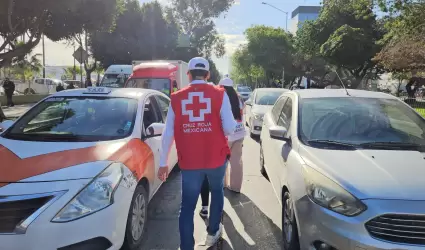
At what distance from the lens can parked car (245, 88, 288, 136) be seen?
10.6 m

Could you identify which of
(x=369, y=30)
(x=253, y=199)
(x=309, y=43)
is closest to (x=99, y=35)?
(x=309, y=43)

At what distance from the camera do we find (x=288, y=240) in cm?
363

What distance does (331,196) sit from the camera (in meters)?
2.86

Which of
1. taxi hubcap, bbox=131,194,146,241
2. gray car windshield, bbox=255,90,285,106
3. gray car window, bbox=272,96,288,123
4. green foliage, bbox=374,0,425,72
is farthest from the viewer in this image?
green foliage, bbox=374,0,425,72

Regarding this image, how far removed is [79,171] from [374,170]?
7.96 ft

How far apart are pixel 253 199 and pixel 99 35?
32249 mm

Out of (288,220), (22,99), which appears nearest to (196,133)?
(288,220)

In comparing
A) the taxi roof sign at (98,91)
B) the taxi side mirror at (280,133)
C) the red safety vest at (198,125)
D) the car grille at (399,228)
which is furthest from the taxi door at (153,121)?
the car grille at (399,228)

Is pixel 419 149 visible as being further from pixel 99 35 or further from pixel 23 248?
pixel 99 35

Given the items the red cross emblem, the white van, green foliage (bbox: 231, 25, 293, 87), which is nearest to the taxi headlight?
the red cross emblem

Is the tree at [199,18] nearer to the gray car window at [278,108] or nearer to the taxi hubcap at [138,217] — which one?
the gray car window at [278,108]

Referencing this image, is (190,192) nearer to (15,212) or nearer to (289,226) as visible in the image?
(289,226)

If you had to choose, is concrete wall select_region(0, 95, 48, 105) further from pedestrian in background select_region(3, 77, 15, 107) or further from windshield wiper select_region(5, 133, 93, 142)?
windshield wiper select_region(5, 133, 93, 142)

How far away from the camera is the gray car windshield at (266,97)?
1153 centimetres
